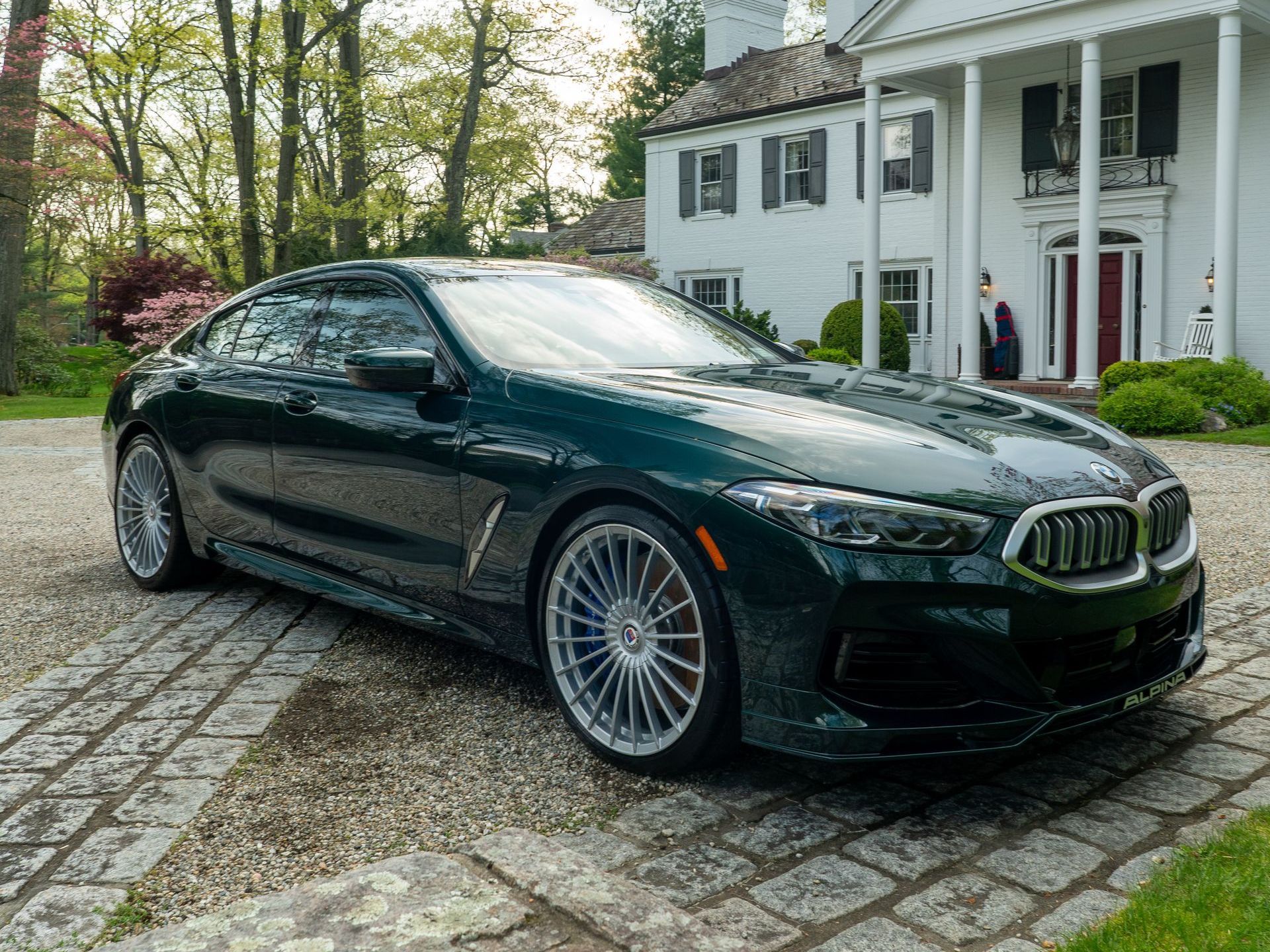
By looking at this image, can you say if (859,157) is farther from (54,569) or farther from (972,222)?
(54,569)

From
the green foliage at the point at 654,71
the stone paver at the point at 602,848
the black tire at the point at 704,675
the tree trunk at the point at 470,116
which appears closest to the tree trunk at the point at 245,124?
the tree trunk at the point at 470,116

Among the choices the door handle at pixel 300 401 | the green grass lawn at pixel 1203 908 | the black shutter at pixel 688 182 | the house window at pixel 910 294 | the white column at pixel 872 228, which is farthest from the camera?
the black shutter at pixel 688 182

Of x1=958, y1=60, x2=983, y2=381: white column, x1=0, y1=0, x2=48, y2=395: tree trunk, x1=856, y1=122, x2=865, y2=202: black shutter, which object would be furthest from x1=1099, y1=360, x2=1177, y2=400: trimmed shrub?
x1=0, y1=0, x2=48, y2=395: tree trunk

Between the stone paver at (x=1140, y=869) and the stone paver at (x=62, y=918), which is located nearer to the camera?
the stone paver at (x=62, y=918)

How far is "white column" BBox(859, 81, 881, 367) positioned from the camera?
20828 millimetres

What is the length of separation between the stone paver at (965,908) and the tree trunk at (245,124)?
66.2 feet

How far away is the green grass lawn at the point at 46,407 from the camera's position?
58.7 feet

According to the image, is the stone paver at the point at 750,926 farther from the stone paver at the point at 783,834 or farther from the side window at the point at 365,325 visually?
the side window at the point at 365,325

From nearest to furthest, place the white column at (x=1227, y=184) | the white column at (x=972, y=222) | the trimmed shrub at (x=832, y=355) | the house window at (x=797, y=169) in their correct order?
the white column at (x=1227, y=184) → the white column at (x=972, y=222) → the trimmed shrub at (x=832, y=355) → the house window at (x=797, y=169)

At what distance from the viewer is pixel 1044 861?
2.78m

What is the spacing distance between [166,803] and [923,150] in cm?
2219

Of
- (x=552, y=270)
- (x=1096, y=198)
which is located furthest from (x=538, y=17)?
(x=552, y=270)

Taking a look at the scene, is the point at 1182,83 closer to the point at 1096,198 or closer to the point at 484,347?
the point at 1096,198

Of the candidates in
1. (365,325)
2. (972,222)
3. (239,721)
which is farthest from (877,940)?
(972,222)
